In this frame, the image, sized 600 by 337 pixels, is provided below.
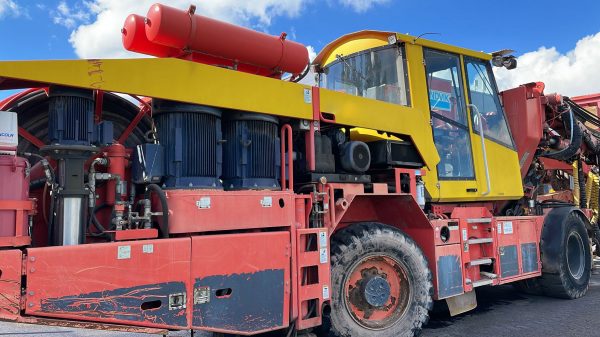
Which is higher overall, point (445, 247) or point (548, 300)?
point (445, 247)

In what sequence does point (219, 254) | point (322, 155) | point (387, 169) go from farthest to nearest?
point (387, 169), point (322, 155), point (219, 254)

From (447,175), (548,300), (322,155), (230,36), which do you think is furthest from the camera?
(548,300)

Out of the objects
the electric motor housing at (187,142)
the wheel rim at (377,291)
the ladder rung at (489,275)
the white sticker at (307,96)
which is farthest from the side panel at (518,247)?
the electric motor housing at (187,142)

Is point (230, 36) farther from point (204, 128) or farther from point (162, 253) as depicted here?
point (162, 253)

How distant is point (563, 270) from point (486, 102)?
2.51 meters

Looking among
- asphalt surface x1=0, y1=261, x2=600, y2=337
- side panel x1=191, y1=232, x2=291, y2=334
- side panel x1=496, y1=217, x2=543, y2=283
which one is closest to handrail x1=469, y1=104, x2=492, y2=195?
side panel x1=496, y1=217, x2=543, y2=283

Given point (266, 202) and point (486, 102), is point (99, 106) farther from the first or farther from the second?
point (486, 102)

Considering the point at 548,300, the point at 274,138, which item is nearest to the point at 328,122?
the point at 274,138

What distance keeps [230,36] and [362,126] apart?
1487 mm

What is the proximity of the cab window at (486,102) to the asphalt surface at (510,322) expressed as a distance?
2135mm

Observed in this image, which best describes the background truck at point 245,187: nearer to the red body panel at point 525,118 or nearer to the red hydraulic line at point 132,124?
the red hydraulic line at point 132,124

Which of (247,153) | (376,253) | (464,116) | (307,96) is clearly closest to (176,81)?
(247,153)

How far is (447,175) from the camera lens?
5258mm

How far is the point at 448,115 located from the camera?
17.7 feet
